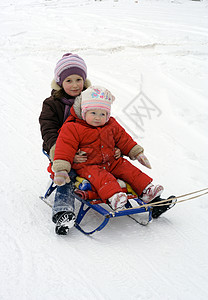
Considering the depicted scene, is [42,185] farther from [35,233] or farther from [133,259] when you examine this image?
[133,259]

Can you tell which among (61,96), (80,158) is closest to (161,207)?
(80,158)

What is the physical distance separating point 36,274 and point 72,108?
132 cm

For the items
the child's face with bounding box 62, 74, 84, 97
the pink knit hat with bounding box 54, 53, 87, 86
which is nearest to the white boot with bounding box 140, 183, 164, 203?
the child's face with bounding box 62, 74, 84, 97

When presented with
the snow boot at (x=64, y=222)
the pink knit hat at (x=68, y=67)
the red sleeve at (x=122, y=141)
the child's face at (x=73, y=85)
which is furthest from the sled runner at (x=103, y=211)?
the pink knit hat at (x=68, y=67)

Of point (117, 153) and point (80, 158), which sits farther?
point (117, 153)

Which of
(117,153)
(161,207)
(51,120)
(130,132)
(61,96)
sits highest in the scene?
(61,96)

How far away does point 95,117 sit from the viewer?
266 centimetres

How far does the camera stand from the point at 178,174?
3662mm

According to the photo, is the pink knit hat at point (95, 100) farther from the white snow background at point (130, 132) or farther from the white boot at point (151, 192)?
the white snow background at point (130, 132)

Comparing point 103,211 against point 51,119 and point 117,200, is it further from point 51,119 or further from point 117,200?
point 51,119

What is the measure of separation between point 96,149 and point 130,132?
75.7 inches

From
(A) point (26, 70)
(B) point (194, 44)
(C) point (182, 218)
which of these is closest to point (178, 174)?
(C) point (182, 218)

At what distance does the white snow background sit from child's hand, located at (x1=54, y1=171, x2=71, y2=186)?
0.37 m

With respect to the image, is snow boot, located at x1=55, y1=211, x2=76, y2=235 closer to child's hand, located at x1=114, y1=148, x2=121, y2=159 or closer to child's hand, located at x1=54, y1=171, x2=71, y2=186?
child's hand, located at x1=54, y1=171, x2=71, y2=186
